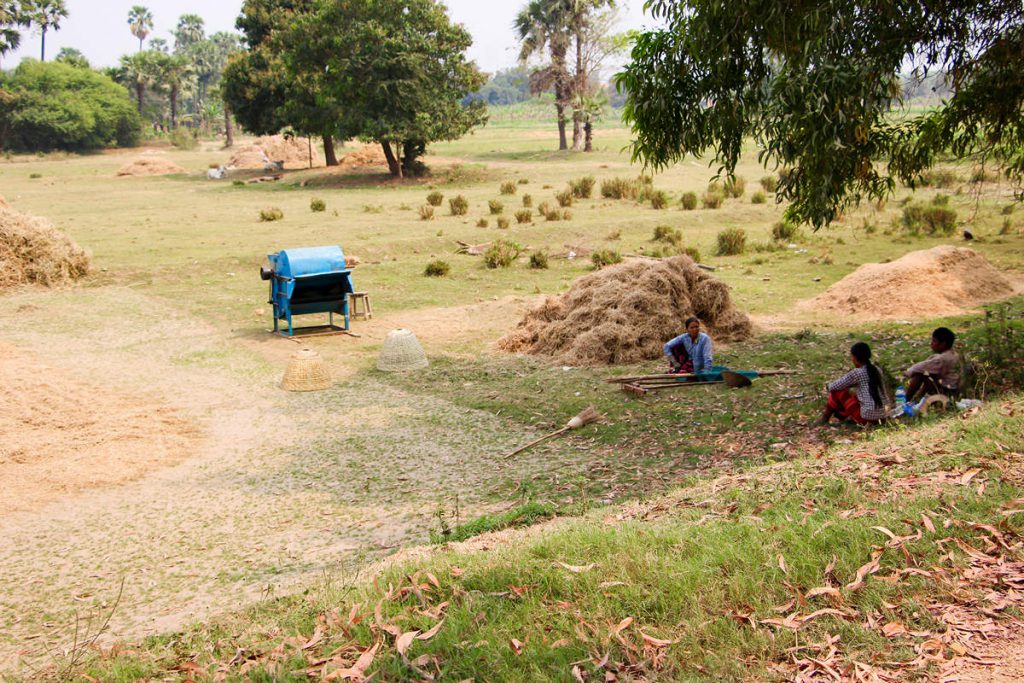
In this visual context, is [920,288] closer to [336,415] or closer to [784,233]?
[784,233]

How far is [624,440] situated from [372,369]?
4910 mm

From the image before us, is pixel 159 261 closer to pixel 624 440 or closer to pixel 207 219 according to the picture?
pixel 207 219

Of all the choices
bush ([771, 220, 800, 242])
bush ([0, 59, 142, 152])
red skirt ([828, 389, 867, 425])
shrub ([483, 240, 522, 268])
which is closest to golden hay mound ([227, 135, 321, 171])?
bush ([0, 59, 142, 152])

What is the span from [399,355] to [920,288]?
8.60 metres

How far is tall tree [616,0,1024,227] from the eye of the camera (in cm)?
820

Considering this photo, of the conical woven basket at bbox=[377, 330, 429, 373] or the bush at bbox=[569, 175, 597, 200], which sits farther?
the bush at bbox=[569, 175, 597, 200]

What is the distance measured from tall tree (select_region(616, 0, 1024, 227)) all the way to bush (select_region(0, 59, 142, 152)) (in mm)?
62661

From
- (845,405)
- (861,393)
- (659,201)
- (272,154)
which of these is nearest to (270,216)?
(659,201)

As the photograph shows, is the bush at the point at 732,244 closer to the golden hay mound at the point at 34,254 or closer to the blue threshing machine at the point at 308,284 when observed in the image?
the blue threshing machine at the point at 308,284

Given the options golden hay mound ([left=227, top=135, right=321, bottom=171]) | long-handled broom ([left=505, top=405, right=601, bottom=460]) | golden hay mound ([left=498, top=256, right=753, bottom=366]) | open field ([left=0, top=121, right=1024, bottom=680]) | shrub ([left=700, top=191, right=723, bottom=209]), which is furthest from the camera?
golden hay mound ([left=227, top=135, right=321, bottom=171])

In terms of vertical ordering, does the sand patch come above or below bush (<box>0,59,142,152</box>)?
below

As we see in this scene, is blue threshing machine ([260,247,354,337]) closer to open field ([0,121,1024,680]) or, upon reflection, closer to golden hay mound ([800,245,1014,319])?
open field ([0,121,1024,680])

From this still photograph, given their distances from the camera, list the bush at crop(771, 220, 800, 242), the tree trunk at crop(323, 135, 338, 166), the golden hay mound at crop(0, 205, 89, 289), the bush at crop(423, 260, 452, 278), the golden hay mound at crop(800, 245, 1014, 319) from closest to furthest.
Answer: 1. the golden hay mound at crop(800, 245, 1014, 319)
2. the golden hay mound at crop(0, 205, 89, 289)
3. the bush at crop(423, 260, 452, 278)
4. the bush at crop(771, 220, 800, 242)
5. the tree trunk at crop(323, 135, 338, 166)

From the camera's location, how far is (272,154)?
53188mm
